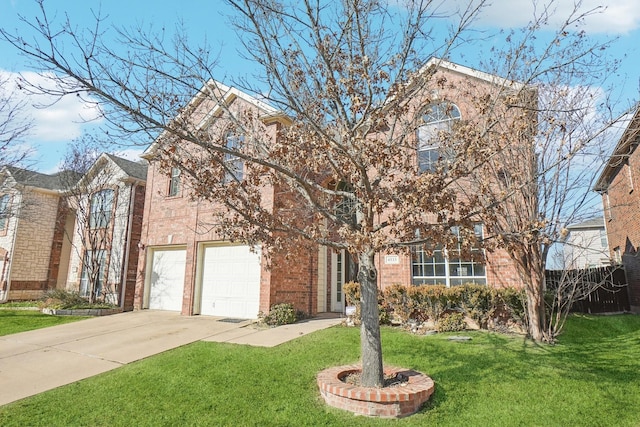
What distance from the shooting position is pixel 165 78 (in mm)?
4477

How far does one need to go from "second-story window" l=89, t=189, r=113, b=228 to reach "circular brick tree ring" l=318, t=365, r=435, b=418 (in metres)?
14.8

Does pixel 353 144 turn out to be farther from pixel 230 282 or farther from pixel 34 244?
pixel 34 244

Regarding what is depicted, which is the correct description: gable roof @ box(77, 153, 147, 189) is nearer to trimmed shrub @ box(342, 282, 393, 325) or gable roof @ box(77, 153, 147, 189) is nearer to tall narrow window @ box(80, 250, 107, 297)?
tall narrow window @ box(80, 250, 107, 297)

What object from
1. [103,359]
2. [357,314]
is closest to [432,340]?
[357,314]

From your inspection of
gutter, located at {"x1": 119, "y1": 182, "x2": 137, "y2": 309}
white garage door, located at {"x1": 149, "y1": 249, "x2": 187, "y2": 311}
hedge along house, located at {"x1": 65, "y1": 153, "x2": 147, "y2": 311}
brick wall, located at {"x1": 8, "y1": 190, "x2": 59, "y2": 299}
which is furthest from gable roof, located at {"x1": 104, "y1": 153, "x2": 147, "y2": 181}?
brick wall, located at {"x1": 8, "y1": 190, "x2": 59, "y2": 299}

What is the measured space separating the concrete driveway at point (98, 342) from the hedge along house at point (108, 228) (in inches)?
141

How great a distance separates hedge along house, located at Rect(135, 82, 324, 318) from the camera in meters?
10.8

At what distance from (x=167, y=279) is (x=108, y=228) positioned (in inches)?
185

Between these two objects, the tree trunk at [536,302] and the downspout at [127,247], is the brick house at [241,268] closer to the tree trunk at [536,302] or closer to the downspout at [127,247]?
the downspout at [127,247]

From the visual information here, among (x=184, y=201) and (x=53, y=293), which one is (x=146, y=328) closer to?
(x=184, y=201)

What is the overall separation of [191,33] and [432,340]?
6.99m

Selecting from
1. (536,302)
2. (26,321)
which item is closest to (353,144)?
(536,302)

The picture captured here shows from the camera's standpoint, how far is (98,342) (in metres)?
8.17

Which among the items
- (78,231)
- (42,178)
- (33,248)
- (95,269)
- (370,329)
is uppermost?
(42,178)
